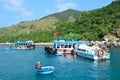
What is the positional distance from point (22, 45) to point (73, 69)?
348 ft

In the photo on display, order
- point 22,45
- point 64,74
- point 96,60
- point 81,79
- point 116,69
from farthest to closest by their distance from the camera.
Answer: point 22,45 < point 96,60 < point 116,69 < point 64,74 < point 81,79

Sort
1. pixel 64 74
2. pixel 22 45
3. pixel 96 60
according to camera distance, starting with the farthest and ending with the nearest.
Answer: pixel 22 45 < pixel 96 60 < pixel 64 74

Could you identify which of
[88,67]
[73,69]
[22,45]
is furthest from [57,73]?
[22,45]

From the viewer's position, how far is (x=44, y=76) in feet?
240

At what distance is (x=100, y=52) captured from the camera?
10494cm

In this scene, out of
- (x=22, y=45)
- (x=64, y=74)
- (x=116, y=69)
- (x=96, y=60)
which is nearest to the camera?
(x=64, y=74)

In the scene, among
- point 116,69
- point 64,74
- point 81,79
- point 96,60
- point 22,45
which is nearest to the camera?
point 81,79

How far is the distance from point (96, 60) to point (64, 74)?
3041cm

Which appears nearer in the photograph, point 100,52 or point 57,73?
point 57,73

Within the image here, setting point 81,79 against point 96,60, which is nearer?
point 81,79

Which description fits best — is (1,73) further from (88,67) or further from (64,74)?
(88,67)

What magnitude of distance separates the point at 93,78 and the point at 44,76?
12145 millimetres

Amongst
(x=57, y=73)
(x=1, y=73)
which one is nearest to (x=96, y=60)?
(x=57, y=73)

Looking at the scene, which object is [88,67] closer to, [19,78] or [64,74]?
[64,74]
